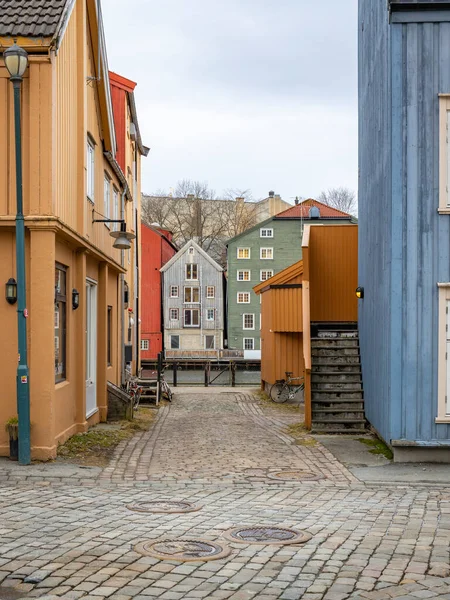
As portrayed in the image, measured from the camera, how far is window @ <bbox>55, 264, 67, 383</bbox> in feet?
43.3

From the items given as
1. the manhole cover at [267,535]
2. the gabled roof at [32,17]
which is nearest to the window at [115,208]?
the gabled roof at [32,17]

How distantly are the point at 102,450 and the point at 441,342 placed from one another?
5.27 metres

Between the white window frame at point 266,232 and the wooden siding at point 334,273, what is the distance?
46.4 metres

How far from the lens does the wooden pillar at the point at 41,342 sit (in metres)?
11.7

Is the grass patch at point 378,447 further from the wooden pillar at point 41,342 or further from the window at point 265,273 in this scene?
the window at point 265,273

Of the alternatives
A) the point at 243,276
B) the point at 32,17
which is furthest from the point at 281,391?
the point at 243,276

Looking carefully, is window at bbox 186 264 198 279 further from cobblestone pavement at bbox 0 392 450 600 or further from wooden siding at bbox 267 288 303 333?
cobblestone pavement at bbox 0 392 450 600

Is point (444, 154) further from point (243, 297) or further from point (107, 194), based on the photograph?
point (243, 297)

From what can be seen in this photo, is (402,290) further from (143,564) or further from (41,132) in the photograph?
(143,564)

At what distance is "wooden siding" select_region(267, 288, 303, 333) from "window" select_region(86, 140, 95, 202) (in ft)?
30.3

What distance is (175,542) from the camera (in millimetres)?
7234

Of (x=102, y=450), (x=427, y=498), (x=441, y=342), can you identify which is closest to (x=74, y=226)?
(x=102, y=450)

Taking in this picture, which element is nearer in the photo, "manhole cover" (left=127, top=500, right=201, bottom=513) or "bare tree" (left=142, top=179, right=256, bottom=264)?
"manhole cover" (left=127, top=500, right=201, bottom=513)

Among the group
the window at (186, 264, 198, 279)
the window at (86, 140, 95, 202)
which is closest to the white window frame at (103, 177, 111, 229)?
the window at (86, 140, 95, 202)
